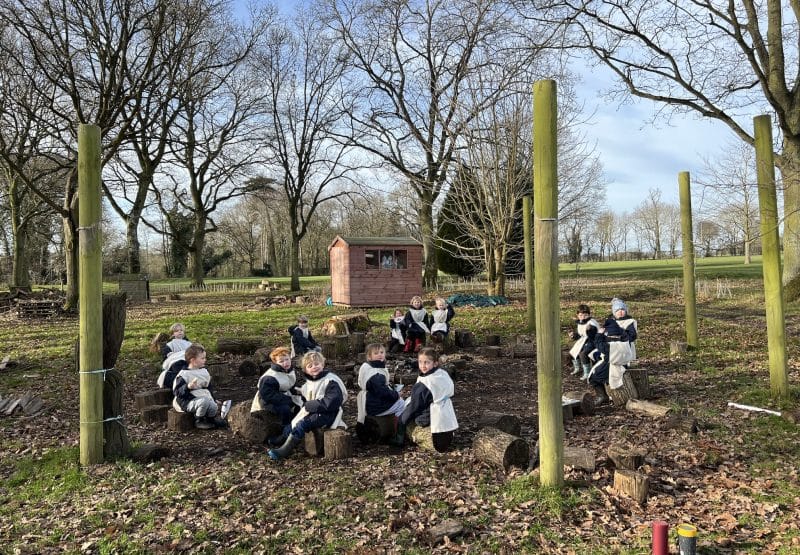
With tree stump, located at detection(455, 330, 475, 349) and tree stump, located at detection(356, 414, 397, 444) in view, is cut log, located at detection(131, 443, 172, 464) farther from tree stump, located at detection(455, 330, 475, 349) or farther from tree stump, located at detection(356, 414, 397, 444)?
tree stump, located at detection(455, 330, 475, 349)

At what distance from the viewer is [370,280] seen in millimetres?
22312

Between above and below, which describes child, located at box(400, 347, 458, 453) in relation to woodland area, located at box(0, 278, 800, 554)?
above

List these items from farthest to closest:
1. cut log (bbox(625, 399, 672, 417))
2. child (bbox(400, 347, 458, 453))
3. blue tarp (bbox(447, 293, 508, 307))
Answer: blue tarp (bbox(447, 293, 508, 307)), cut log (bbox(625, 399, 672, 417)), child (bbox(400, 347, 458, 453))

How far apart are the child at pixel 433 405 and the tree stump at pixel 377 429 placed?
15 cm

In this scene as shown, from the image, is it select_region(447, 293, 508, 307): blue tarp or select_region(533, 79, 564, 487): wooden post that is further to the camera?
select_region(447, 293, 508, 307): blue tarp

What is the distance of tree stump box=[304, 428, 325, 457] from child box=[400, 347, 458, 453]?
890 mm

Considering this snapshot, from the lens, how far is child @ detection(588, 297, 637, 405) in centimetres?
749

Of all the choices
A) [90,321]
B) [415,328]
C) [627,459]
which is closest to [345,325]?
[415,328]

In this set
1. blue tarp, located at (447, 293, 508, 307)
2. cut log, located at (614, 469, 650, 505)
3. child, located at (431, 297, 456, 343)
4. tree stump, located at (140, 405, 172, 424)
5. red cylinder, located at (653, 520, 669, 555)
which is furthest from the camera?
blue tarp, located at (447, 293, 508, 307)

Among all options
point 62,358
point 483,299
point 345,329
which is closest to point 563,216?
point 483,299

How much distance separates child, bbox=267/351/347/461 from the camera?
5.62 meters

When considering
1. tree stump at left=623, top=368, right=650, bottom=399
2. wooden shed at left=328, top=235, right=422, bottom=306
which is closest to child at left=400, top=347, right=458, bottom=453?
tree stump at left=623, top=368, right=650, bottom=399

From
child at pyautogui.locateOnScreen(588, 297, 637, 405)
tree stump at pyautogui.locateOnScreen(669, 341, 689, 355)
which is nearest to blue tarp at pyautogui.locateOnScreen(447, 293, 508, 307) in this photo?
tree stump at pyautogui.locateOnScreen(669, 341, 689, 355)

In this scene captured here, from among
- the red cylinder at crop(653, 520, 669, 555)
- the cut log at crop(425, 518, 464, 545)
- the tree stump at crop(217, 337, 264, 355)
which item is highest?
the tree stump at crop(217, 337, 264, 355)
